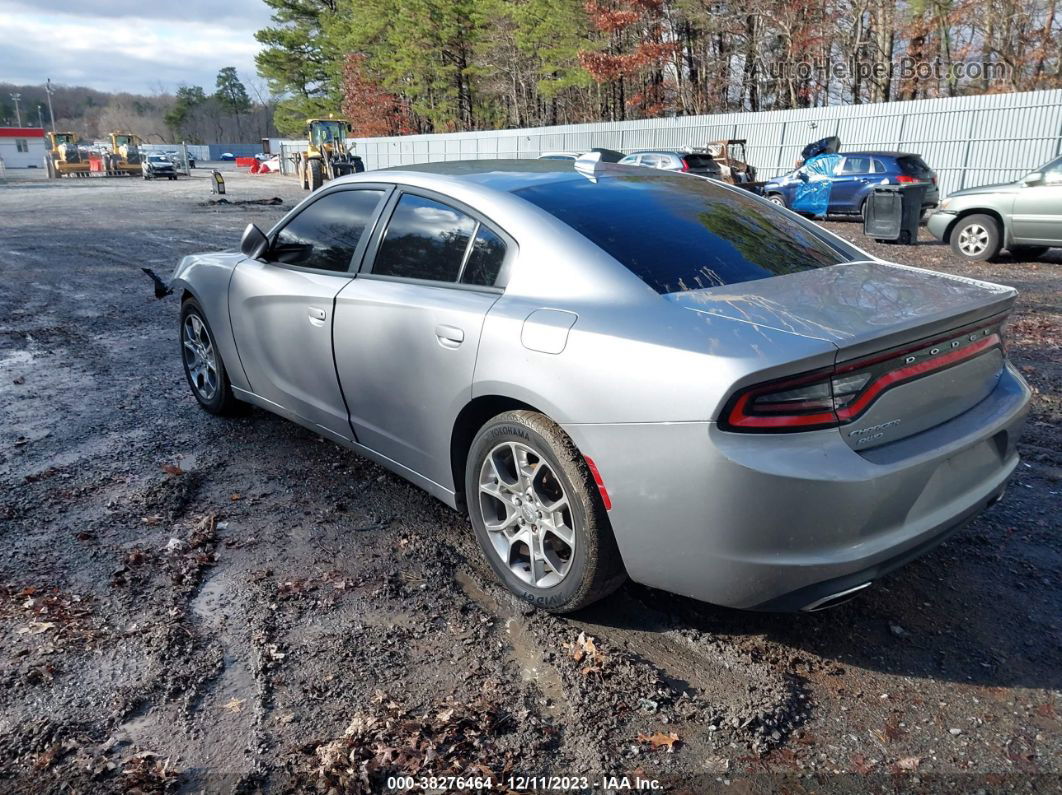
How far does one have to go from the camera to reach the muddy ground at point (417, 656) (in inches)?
89.9

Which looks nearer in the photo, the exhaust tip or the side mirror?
the exhaust tip

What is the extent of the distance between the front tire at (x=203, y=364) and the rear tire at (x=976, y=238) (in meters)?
10.6

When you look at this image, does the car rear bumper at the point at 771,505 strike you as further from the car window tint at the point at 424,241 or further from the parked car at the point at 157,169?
the parked car at the point at 157,169

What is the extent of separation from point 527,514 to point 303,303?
172 cm

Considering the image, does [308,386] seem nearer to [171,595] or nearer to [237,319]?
[237,319]

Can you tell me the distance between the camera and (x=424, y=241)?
344 cm

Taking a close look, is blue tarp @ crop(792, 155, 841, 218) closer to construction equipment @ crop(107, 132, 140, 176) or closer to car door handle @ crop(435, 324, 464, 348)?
car door handle @ crop(435, 324, 464, 348)

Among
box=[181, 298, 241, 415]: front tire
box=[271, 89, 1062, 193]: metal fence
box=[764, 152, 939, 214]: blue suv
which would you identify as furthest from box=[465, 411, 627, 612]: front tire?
box=[271, 89, 1062, 193]: metal fence

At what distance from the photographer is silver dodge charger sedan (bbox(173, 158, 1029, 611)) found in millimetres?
2305

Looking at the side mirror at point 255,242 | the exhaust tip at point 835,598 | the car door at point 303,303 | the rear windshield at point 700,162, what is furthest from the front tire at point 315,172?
the exhaust tip at point 835,598

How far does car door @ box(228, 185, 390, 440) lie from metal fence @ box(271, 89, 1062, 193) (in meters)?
20.6

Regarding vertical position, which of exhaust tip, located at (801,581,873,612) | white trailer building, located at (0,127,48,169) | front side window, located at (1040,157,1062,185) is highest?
white trailer building, located at (0,127,48,169)

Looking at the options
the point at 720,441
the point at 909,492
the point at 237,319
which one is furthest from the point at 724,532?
the point at 237,319

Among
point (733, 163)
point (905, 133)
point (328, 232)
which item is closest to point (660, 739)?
point (328, 232)
